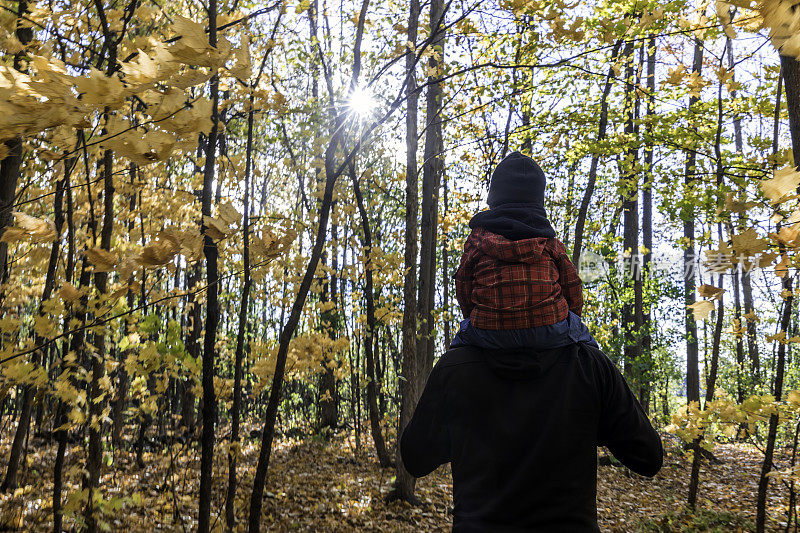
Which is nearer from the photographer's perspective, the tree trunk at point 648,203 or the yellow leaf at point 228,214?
the yellow leaf at point 228,214

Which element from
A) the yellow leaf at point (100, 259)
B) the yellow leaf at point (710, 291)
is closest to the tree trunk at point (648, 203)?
the yellow leaf at point (710, 291)

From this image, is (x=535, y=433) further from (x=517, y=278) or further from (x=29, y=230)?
(x=29, y=230)

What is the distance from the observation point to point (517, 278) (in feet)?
4.59

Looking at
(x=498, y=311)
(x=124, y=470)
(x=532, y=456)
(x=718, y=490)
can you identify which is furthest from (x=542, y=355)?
(x=718, y=490)

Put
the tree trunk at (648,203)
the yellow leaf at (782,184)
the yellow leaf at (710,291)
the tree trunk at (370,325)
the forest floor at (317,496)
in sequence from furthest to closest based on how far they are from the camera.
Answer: the tree trunk at (370,325) → the tree trunk at (648,203) → the forest floor at (317,496) → the yellow leaf at (710,291) → the yellow leaf at (782,184)

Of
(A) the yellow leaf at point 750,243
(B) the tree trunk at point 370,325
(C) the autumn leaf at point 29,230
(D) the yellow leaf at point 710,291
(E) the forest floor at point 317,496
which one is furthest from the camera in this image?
(B) the tree trunk at point 370,325

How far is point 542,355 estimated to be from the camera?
1342mm

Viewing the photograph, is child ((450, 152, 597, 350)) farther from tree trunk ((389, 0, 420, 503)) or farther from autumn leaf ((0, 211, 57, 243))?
tree trunk ((389, 0, 420, 503))

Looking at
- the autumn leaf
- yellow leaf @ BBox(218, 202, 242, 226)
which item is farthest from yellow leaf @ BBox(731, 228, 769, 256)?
the autumn leaf

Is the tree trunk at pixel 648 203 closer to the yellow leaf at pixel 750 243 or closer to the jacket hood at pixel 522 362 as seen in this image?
the yellow leaf at pixel 750 243

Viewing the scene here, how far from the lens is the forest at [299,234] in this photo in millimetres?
1428

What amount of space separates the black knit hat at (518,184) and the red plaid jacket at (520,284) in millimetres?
150

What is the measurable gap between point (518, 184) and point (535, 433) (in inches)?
30.5

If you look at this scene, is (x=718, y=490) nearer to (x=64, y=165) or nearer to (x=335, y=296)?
(x=335, y=296)
